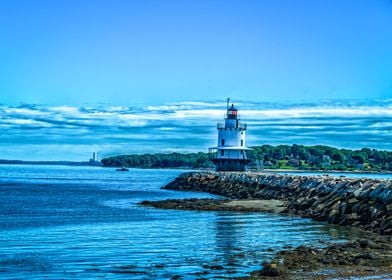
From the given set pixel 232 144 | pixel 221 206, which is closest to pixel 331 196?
pixel 221 206

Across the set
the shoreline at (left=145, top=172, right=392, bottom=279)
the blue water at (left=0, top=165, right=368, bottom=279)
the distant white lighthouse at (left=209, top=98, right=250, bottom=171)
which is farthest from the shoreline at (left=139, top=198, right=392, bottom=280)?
the distant white lighthouse at (left=209, top=98, right=250, bottom=171)

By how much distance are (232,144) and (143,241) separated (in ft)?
148

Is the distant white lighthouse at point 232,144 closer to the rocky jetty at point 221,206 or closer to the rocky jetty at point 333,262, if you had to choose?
the rocky jetty at point 221,206

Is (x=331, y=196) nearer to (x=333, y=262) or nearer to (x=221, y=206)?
(x=221, y=206)

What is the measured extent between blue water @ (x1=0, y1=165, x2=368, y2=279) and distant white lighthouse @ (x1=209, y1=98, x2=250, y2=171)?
32.5 m

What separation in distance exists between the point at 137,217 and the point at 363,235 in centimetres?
1122

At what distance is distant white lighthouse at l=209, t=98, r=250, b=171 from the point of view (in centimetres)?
6675

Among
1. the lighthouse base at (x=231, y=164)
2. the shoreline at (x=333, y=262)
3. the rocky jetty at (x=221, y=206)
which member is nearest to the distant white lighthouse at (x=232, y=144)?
the lighthouse base at (x=231, y=164)

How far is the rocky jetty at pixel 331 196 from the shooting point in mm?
26281

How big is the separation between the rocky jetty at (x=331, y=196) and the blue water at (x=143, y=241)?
1.17m

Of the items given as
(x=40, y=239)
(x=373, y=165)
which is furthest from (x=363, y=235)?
(x=373, y=165)

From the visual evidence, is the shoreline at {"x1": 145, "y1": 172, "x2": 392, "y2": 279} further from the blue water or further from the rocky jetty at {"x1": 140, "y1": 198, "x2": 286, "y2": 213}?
the blue water

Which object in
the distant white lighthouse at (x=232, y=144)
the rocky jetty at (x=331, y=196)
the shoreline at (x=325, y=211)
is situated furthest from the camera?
the distant white lighthouse at (x=232, y=144)

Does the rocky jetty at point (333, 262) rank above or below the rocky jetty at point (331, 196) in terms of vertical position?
below
